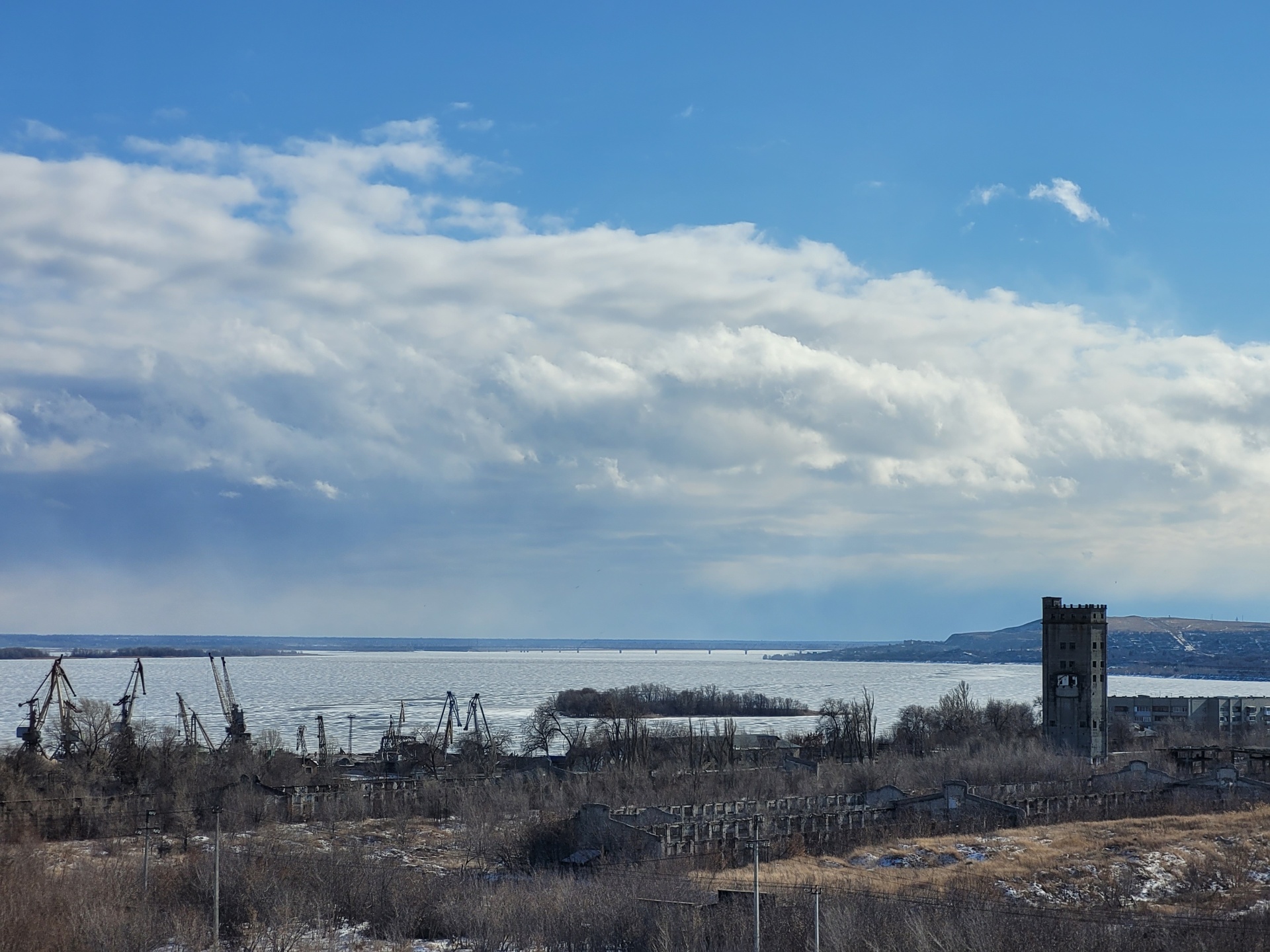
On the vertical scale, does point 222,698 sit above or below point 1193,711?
above

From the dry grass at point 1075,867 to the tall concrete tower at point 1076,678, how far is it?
94.7ft

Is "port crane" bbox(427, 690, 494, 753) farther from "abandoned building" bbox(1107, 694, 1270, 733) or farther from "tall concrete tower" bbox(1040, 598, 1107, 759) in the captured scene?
"abandoned building" bbox(1107, 694, 1270, 733)

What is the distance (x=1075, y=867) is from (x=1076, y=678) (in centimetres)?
4204

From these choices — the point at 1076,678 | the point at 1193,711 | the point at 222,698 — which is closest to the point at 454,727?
the point at 222,698

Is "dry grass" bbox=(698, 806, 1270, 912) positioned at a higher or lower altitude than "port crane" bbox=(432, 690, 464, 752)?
higher

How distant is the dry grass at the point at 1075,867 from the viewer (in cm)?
3700

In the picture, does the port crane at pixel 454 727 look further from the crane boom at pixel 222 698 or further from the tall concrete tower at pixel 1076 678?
the tall concrete tower at pixel 1076 678

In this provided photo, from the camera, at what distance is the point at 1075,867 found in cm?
4225

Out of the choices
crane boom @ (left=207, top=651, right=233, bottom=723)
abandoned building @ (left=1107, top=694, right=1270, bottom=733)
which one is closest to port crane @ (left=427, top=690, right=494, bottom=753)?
Result: crane boom @ (left=207, top=651, right=233, bottom=723)

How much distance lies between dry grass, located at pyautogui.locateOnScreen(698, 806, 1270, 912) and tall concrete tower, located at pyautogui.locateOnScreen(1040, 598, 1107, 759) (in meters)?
28.9

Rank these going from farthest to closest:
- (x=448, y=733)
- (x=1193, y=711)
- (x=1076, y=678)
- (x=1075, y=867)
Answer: (x=1193, y=711) → (x=448, y=733) → (x=1076, y=678) → (x=1075, y=867)

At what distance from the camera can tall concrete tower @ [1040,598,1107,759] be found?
8006 centimetres

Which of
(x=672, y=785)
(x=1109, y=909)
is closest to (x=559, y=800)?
(x=672, y=785)

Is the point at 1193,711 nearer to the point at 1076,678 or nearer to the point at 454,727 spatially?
the point at 1076,678
